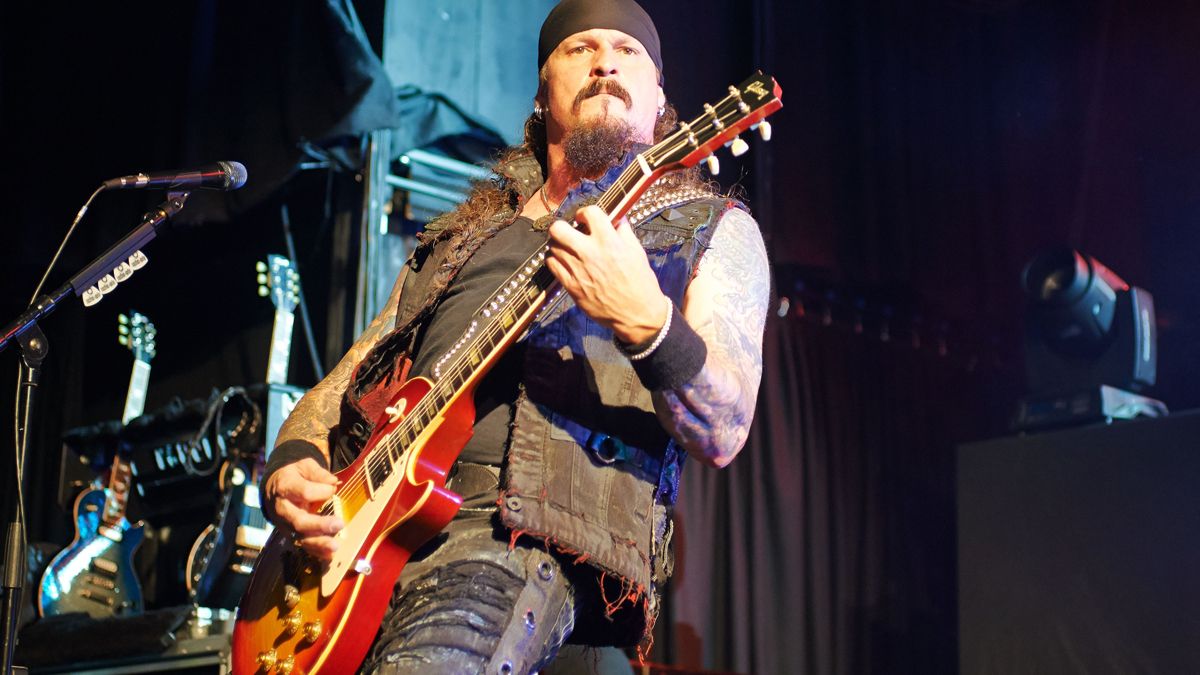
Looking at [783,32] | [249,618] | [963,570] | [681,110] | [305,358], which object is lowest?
[249,618]

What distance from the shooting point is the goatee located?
285 centimetres

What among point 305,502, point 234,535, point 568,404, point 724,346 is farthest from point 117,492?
point 724,346

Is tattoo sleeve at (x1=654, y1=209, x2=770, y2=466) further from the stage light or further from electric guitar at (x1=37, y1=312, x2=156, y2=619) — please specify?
electric guitar at (x1=37, y1=312, x2=156, y2=619)

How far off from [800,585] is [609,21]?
3157mm

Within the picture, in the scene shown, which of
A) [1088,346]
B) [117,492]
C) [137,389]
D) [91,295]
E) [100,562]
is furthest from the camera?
[137,389]

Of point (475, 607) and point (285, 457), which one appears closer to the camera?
point (475, 607)

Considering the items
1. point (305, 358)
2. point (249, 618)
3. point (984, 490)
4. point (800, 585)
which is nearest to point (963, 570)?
point (984, 490)

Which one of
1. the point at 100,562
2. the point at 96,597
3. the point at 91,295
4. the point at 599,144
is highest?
the point at 599,144

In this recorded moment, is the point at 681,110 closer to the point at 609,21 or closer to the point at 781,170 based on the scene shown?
the point at 781,170

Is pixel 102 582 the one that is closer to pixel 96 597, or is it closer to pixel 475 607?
pixel 96 597

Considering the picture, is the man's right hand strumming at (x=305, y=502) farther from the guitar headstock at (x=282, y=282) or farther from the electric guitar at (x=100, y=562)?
the guitar headstock at (x=282, y=282)

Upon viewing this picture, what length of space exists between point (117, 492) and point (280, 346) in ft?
3.02

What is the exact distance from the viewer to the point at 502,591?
7.10ft

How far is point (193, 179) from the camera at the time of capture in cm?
338
